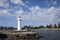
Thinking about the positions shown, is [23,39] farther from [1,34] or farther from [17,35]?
[1,34]

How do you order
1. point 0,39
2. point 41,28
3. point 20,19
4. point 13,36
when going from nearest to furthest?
point 0,39 → point 13,36 → point 20,19 → point 41,28

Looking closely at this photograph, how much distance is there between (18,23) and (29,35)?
737 centimetres

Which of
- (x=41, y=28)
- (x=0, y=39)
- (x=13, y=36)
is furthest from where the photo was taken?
(x=41, y=28)

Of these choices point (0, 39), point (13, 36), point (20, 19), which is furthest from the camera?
point (20, 19)

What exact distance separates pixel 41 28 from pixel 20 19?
136918 mm

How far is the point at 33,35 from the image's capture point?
59719 millimetres

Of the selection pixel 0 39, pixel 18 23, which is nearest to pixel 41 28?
pixel 18 23

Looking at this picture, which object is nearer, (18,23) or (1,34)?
(1,34)

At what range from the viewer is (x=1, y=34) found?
192 feet

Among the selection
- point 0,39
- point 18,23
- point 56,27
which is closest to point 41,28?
point 56,27

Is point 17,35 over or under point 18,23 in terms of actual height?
under

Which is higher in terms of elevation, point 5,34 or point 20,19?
point 20,19

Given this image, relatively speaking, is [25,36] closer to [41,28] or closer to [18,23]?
[18,23]

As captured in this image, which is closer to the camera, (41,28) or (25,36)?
(25,36)
